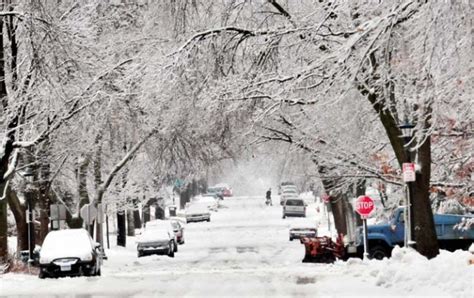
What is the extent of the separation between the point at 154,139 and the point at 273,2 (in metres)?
13.2

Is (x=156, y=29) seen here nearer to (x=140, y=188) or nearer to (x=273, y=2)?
(x=273, y=2)

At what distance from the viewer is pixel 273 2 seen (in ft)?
67.8

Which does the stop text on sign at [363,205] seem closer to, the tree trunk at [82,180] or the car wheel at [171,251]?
the tree trunk at [82,180]

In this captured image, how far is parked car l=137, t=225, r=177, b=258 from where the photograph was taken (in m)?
40.3

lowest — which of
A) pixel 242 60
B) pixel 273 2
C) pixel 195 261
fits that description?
pixel 195 261

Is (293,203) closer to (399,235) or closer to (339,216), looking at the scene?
(339,216)

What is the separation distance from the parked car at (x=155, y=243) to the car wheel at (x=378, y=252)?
14647mm

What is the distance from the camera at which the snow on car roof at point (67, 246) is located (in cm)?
2327

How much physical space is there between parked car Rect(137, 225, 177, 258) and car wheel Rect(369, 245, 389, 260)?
14647 mm

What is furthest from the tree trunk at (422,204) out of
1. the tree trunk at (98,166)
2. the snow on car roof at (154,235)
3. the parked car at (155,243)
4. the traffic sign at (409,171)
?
the snow on car roof at (154,235)

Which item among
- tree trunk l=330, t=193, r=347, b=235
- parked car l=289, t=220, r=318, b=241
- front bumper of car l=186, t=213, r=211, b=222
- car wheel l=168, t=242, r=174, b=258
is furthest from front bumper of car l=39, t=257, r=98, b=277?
front bumper of car l=186, t=213, r=211, b=222

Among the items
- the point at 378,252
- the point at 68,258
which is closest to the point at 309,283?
the point at 68,258

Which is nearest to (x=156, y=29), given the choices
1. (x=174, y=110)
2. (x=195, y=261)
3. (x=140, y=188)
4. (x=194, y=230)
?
(x=174, y=110)

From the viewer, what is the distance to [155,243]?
40312 mm
